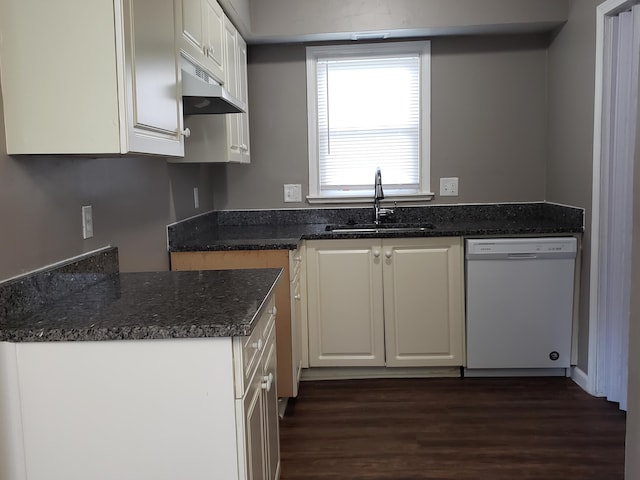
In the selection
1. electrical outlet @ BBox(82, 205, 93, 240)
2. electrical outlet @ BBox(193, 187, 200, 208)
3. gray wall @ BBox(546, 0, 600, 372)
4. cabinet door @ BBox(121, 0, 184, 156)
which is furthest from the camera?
electrical outlet @ BBox(193, 187, 200, 208)

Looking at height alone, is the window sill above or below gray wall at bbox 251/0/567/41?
below

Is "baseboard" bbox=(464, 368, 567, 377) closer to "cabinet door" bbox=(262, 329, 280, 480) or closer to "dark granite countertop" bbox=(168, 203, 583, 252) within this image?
"dark granite countertop" bbox=(168, 203, 583, 252)

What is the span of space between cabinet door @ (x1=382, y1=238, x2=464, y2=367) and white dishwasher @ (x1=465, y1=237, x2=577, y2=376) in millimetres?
76

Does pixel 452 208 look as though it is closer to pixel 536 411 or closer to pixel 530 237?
pixel 530 237

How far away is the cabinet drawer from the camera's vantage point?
1465 millimetres

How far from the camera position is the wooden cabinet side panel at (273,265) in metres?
2.89

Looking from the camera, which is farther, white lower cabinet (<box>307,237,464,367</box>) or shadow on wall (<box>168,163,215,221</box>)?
white lower cabinet (<box>307,237,464,367</box>)

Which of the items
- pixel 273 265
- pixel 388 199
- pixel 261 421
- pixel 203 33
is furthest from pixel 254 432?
pixel 388 199

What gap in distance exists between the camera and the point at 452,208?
12.7 ft

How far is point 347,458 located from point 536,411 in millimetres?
1044

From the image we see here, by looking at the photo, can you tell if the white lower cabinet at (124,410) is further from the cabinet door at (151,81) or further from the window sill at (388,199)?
the window sill at (388,199)

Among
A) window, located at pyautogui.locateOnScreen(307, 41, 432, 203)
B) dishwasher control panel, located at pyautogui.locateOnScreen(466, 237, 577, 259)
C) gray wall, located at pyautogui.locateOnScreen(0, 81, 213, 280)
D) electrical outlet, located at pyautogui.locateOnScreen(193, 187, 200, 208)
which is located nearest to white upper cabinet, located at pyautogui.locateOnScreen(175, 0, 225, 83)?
→ gray wall, located at pyautogui.locateOnScreen(0, 81, 213, 280)

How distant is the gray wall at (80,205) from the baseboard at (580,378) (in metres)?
2.26

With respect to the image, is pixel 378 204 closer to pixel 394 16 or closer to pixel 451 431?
pixel 394 16
